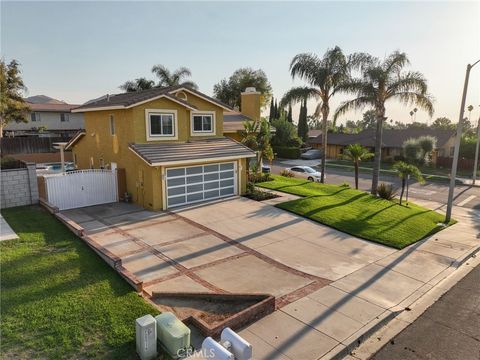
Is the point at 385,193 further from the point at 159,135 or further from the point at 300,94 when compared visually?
the point at 159,135

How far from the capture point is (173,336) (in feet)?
21.5

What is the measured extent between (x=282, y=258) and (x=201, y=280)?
3.34m

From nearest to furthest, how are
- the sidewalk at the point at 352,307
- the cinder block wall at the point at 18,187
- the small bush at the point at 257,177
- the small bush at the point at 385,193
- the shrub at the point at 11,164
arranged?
the sidewalk at the point at 352,307 → the cinder block wall at the point at 18,187 → the shrub at the point at 11,164 → the small bush at the point at 385,193 → the small bush at the point at 257,177

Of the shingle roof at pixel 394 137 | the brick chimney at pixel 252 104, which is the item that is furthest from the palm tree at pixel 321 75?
the shingle roof at pixel 394 137

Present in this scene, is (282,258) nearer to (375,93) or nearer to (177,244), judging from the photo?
(177,244)

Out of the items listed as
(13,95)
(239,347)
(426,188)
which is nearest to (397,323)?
(239,347)

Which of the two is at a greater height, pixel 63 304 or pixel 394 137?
pixel 394 137

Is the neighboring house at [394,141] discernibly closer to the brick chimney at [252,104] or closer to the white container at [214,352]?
Result: the brick chimney at [252,104]

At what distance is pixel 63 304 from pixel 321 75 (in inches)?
918

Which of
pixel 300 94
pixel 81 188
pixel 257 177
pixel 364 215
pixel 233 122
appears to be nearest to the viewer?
pixel 81 188

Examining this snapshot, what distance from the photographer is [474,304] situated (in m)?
9.66

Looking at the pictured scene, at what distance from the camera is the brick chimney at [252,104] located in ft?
105

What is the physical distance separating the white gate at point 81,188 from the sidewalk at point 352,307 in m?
12.9

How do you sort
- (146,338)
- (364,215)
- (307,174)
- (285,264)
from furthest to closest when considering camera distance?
1. (307,174)
2. (364,215)
3. (285,264)
4. (146,338)
